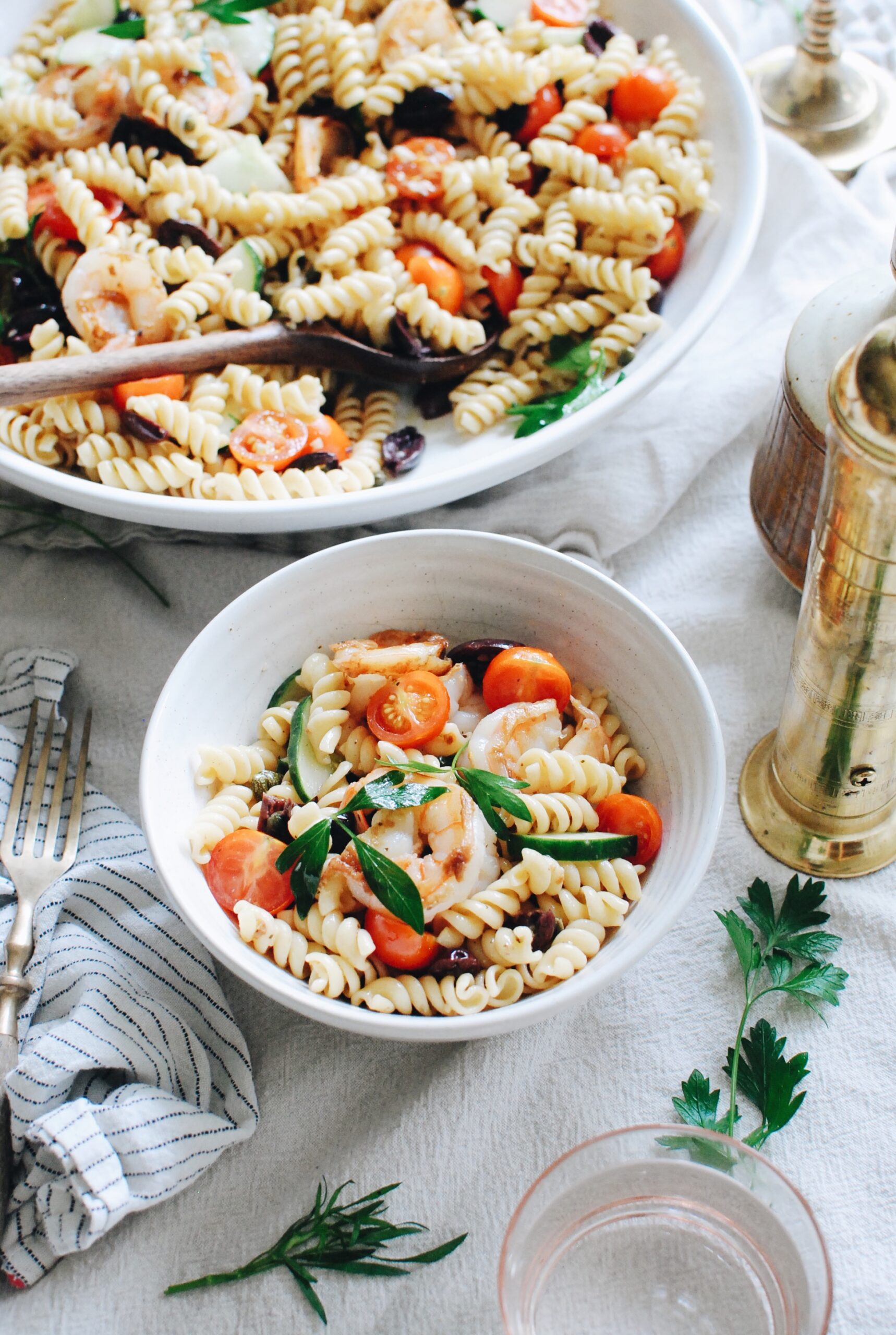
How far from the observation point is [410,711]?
1.94m

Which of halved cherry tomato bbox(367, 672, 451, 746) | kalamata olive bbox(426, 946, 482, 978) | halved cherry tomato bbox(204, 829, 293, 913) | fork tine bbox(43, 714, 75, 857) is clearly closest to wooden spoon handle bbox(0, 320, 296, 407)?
fork tine bbox(43, 714, 75, 857)

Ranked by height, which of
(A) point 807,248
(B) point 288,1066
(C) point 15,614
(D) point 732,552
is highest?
(A) point 807,248

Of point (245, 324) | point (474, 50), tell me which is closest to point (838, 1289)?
point (245, 324)

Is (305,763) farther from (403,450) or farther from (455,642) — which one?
(403,450)

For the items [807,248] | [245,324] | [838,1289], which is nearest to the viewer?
[838,1289]

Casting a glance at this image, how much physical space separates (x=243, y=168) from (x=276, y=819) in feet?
4.77

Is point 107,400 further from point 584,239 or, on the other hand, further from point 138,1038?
point 138,1038

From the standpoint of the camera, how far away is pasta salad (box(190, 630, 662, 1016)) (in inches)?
69.3

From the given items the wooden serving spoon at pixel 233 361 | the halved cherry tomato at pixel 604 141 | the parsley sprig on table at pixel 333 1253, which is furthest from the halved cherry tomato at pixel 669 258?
the parsley sprig on table at pixel 333 1253

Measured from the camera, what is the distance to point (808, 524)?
87.1 inches

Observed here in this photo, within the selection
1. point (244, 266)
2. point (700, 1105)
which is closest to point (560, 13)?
point (244, 266)

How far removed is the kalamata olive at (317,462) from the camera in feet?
7.70

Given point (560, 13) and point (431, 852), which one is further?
point (560, 13)

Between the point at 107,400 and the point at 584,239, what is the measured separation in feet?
3.40
